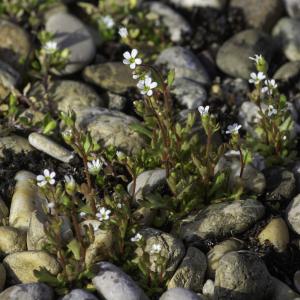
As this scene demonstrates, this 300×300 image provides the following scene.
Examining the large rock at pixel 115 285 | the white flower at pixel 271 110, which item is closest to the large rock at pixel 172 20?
the white flower at pixel 271 110

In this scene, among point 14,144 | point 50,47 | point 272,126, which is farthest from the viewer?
point 50,47

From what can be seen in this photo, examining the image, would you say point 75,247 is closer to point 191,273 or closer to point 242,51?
point 191,273

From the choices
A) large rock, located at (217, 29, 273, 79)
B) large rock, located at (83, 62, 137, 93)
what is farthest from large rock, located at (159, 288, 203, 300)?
large rock, located at (217, 29, 273, 79)

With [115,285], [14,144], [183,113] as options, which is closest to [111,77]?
[183,113]

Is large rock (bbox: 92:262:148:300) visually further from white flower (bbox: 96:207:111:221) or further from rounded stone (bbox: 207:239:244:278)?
rounded stone (bbox: 207:239:244:278)

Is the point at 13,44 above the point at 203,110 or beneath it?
beneath

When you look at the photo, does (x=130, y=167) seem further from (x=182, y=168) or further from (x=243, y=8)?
(x=243, y=8)

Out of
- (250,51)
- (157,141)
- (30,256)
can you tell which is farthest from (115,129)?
(250,51)
